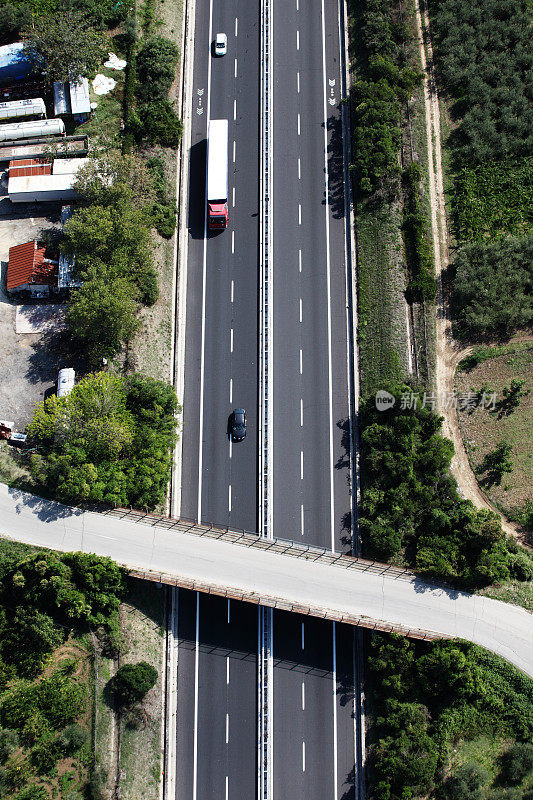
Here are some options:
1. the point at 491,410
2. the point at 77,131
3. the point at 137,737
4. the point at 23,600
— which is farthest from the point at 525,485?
the point at 77,131

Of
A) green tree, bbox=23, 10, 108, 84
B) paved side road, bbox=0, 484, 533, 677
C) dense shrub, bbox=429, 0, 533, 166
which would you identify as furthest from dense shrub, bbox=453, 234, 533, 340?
green tree, bbox=23, 10, 108, 84

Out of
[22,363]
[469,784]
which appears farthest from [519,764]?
[22,363]

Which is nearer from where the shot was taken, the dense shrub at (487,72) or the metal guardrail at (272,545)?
the metal guardrail at (272,545)

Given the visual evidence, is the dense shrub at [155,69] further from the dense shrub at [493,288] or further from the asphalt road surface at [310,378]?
the dense shrub at [493,288]

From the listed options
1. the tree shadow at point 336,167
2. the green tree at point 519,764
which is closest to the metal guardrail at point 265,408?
the tree shadow at point 336,167

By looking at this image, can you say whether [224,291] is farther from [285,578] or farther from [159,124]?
[285,578]
